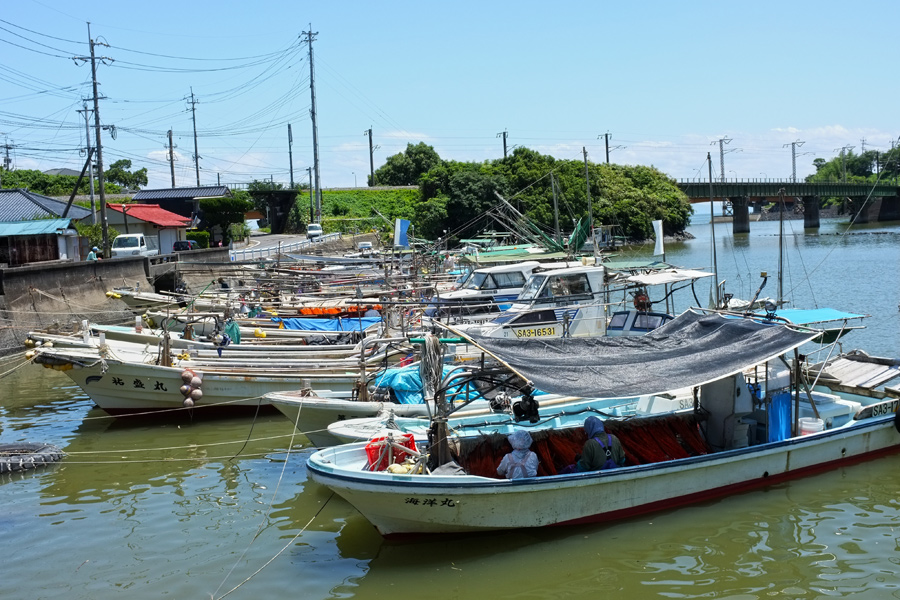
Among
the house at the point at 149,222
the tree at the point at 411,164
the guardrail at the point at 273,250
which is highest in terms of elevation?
the tree at the point at 411,164

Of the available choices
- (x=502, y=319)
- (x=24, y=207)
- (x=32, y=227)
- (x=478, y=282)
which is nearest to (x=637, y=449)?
→ (x=502, y=319)

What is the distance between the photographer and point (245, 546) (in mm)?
10734

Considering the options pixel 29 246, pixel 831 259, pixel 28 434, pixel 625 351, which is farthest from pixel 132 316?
pixel 831 259

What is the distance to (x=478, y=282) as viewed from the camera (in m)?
25.0

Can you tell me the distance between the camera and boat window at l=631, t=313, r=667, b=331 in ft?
52.7

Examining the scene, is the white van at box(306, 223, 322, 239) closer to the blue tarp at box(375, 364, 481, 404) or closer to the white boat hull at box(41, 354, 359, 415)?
the white boat hull at box(41, 354, 359, 415)

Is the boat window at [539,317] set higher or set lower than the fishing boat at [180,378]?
higher

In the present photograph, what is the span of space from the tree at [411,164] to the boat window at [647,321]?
7092cm

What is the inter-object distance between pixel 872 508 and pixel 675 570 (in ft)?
12.3

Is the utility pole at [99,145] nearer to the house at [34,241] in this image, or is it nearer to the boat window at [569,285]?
the house at [34,241]

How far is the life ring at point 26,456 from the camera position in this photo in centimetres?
1440

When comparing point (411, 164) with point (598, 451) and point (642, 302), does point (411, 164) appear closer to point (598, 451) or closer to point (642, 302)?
point (642, 302)

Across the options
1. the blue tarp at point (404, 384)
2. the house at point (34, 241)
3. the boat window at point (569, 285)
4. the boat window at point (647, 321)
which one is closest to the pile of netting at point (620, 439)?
the blue tarp at point (404, 384)

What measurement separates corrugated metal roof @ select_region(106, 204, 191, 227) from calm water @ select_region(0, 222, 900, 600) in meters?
36.8
